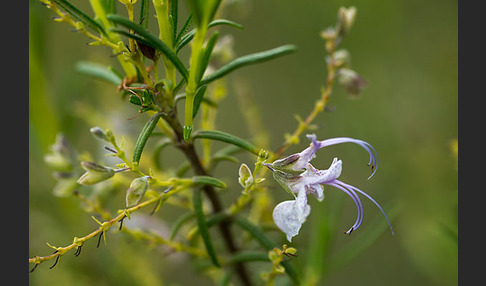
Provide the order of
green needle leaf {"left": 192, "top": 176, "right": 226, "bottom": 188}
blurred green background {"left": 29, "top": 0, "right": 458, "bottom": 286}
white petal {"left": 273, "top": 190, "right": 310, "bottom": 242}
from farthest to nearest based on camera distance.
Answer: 1. blurred green background {"left": 29, "top": 0, "right": 458, "bottom": 286}
2. green needle leaf {"left": 192, "top": 176, "right": 226, "bottom": 188}
3. white petal {"left": 273, "top": 190, "right": 310, "bottom": 242}

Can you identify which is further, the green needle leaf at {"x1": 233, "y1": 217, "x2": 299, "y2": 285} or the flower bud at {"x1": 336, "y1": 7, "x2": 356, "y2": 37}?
the flower bud at {"x1": 336, "y1": 7, "x2": 356, "y2": 37}

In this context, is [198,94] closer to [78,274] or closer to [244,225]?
[244,225]

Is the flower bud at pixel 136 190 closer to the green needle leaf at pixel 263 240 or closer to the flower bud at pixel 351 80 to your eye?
the green needle leaf at pixel 263 240

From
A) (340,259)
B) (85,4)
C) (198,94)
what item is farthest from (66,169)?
(85,4)

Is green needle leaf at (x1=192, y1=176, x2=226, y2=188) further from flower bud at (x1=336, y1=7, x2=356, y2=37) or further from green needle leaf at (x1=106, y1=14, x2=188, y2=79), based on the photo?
flower bud at (x1=336, y1=7, x2=356, y2=37)

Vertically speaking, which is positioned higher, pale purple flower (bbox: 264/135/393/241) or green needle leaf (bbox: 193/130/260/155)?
green needle leaf (bbox: 193/130/260/155)

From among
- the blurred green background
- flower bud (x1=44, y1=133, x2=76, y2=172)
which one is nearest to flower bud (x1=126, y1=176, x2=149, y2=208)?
flower bud (x1=44, y1=133, x2=76, y2=172)
